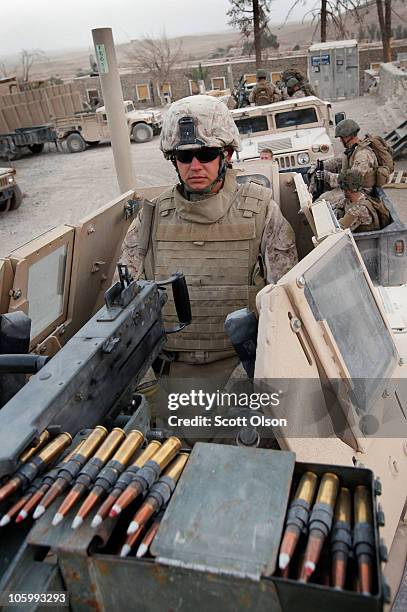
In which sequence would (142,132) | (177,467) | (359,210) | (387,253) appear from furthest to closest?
1. (142,132)
2. (359,210)
3. (387,253)
4. (177,467)

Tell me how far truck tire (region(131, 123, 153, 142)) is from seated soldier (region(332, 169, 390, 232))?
1514 cm

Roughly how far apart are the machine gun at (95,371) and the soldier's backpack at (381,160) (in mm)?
4808

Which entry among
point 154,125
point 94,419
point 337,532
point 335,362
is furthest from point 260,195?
point 154,125

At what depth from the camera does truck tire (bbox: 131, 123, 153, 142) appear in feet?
65.2

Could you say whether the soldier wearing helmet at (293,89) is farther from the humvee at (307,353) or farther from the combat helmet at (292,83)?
the humvee at (307,353)

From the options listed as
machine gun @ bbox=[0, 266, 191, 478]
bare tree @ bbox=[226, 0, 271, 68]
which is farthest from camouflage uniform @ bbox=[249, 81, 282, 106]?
bare tree @ bbox=[226, 0, 271, 68]

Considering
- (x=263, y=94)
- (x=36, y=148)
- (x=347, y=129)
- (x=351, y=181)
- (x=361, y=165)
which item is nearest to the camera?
(x=351, y=181)

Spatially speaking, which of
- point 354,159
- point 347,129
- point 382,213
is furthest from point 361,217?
point 347,129

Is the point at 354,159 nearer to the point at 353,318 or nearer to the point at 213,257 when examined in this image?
the point at 213,257

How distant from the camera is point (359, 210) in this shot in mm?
5625

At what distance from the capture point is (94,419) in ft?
6.19

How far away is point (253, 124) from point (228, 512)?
29.0ft

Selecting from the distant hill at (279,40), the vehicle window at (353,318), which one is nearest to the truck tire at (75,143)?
the vehicle window at (353,318)

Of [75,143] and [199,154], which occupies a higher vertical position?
[199,154]
